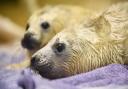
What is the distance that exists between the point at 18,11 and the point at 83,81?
8.15ft

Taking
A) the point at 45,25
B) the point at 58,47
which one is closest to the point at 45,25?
the point at 45,25

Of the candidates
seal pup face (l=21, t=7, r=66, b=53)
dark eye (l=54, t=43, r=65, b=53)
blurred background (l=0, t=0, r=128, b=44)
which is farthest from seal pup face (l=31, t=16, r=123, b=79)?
blurred background (l=0, t=0, r=128, b=44)

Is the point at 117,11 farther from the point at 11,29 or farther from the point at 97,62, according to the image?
the point at 11,29

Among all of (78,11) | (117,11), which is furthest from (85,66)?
(78,11)

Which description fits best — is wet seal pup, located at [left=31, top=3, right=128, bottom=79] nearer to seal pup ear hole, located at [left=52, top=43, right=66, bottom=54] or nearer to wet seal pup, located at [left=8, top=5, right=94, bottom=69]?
seal pup ear hole, located at [left=52, top=43, right=66, bottom=54]

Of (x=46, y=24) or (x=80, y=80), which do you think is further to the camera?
(x=46, y=24)

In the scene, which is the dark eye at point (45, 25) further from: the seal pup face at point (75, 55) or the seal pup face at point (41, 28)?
the seal pup face at point (75, 55)

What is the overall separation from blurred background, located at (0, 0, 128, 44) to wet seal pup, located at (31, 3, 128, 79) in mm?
700

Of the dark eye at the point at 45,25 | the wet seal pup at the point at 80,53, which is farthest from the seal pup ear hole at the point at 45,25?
the wet seal pup at the point at 80,53

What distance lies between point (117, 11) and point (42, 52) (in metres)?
0.34

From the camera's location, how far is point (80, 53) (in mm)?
1283

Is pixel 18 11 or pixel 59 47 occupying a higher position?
pixel 18 11

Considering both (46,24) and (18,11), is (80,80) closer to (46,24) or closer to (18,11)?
(46,24)

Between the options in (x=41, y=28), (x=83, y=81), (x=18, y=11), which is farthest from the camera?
(x=18, y=11)
